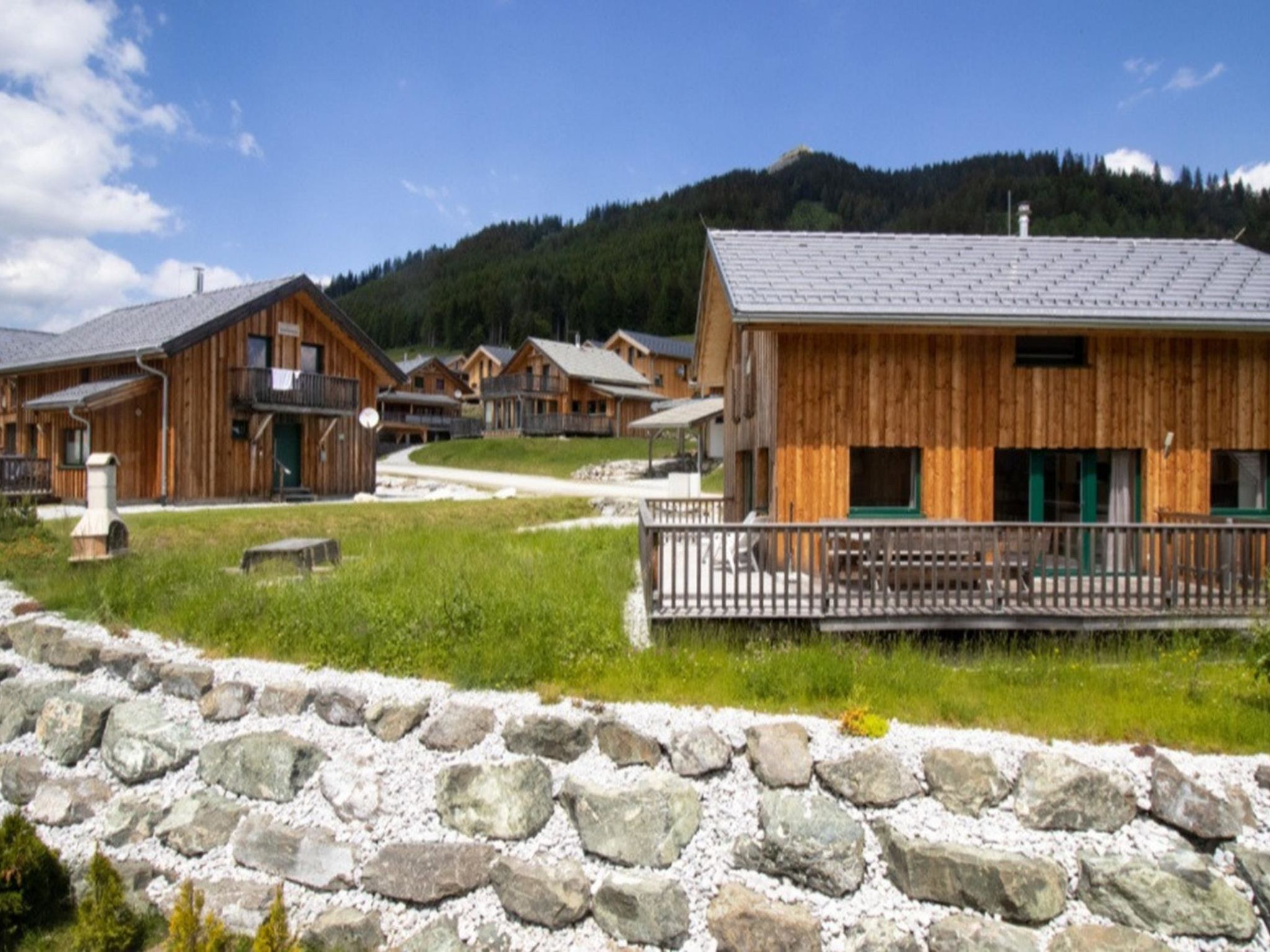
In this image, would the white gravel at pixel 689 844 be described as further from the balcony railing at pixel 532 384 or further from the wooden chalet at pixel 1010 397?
the balcony railing at pixel 532 384

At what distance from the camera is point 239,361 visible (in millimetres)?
23594

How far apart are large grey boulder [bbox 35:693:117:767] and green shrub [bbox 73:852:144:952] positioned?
2.11 m

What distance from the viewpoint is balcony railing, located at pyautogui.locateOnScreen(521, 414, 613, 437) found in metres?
50.6

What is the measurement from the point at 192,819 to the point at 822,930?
5411 mm

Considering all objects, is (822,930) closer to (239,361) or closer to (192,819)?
(192,819)

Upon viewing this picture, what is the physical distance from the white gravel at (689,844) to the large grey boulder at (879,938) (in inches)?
2.6

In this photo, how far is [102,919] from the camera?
596 centimetres

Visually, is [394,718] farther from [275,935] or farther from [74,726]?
[74,726]

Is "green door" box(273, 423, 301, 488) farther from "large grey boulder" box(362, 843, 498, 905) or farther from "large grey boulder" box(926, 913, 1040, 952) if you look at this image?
"large grey boulder" box(926, 913, 1040, 952)

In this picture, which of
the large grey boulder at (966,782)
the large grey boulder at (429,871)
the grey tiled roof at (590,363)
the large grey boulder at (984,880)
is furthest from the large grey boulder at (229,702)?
the grey tiled roof at (590,363)

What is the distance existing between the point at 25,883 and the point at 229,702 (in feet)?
6.25

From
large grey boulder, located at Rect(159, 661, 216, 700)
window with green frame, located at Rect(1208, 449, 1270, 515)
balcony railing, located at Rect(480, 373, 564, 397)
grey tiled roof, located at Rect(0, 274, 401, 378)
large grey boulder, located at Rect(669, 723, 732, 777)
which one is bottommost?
large grey boulder, located at Rect(669, 723, 732, 777)

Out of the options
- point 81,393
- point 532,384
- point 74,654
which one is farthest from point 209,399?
point 532,384

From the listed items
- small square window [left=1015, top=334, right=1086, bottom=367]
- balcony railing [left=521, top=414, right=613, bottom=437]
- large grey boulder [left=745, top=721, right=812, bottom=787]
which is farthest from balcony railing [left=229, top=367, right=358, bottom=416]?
balcony railing [left=521, top=414, right=613, bottom=437]
